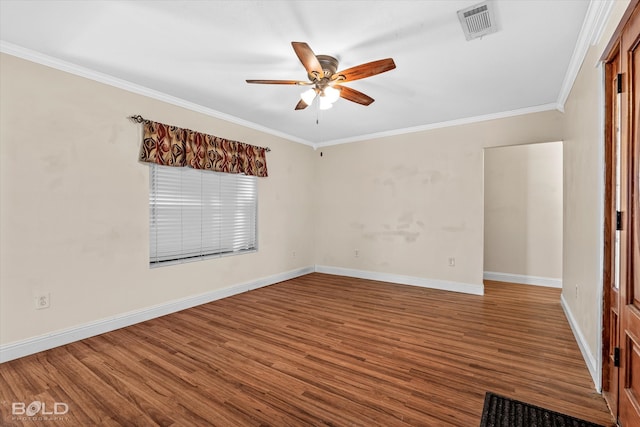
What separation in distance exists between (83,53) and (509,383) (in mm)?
4433

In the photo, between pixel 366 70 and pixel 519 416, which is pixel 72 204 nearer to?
pixel 366 70

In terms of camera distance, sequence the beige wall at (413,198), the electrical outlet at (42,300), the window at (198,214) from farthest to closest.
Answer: the beige wall at (413,198) → the window at (198,214) → the electrical outlet at (42,300)

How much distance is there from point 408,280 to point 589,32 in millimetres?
3820

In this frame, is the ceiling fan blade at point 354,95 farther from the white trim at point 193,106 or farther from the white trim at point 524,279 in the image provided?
the white trim at point 524,279

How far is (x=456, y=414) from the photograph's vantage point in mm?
1806

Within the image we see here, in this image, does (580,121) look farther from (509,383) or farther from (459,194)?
(509,383)

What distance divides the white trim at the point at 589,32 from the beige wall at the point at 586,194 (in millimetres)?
58

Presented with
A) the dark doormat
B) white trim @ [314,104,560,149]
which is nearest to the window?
white trim @ [314,104,560,149]

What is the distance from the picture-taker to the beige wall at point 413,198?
445cm

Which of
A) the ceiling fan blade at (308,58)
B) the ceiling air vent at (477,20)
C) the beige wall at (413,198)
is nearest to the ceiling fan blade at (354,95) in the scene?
the ceiling fan blade at (308,58)

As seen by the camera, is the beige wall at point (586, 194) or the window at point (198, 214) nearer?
the beige wall at point (586, 194)

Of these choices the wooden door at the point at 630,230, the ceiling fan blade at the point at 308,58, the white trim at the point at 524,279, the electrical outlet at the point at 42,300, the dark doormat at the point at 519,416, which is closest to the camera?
the wooden door at the point at 630,230

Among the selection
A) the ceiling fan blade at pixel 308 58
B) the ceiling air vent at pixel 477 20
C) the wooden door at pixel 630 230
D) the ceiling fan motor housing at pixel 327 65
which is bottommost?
the wooden door at pixel 630 230

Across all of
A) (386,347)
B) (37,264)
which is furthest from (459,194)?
(37,264)
